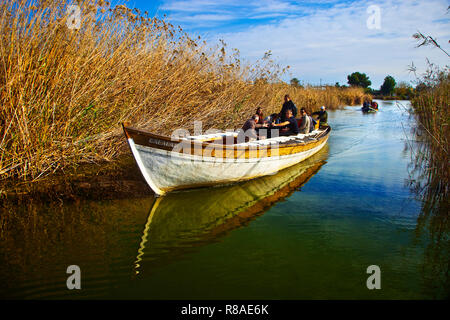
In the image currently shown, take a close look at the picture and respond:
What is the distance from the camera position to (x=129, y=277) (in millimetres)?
3777

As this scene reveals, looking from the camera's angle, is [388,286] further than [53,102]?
No

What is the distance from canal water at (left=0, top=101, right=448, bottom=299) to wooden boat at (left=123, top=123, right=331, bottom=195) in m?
0.36

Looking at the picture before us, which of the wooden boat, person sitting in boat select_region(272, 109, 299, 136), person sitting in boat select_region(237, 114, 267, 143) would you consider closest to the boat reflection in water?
the wooden boat

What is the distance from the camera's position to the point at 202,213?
19.6 feet

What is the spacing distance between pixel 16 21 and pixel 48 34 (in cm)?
59

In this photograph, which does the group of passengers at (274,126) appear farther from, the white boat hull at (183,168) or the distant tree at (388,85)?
the distant tree at (388,85)

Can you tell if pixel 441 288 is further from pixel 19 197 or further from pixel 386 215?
pixel 19 197

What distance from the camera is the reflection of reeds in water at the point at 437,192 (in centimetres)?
411

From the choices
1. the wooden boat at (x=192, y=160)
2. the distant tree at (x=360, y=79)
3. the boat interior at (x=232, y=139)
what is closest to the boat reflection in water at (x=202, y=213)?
the wooden boat at (x=192, y=160)

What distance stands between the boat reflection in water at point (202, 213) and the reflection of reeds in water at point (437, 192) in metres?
2.73

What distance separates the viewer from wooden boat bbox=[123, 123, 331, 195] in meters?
5.98

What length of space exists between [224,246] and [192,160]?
7.33 feet
